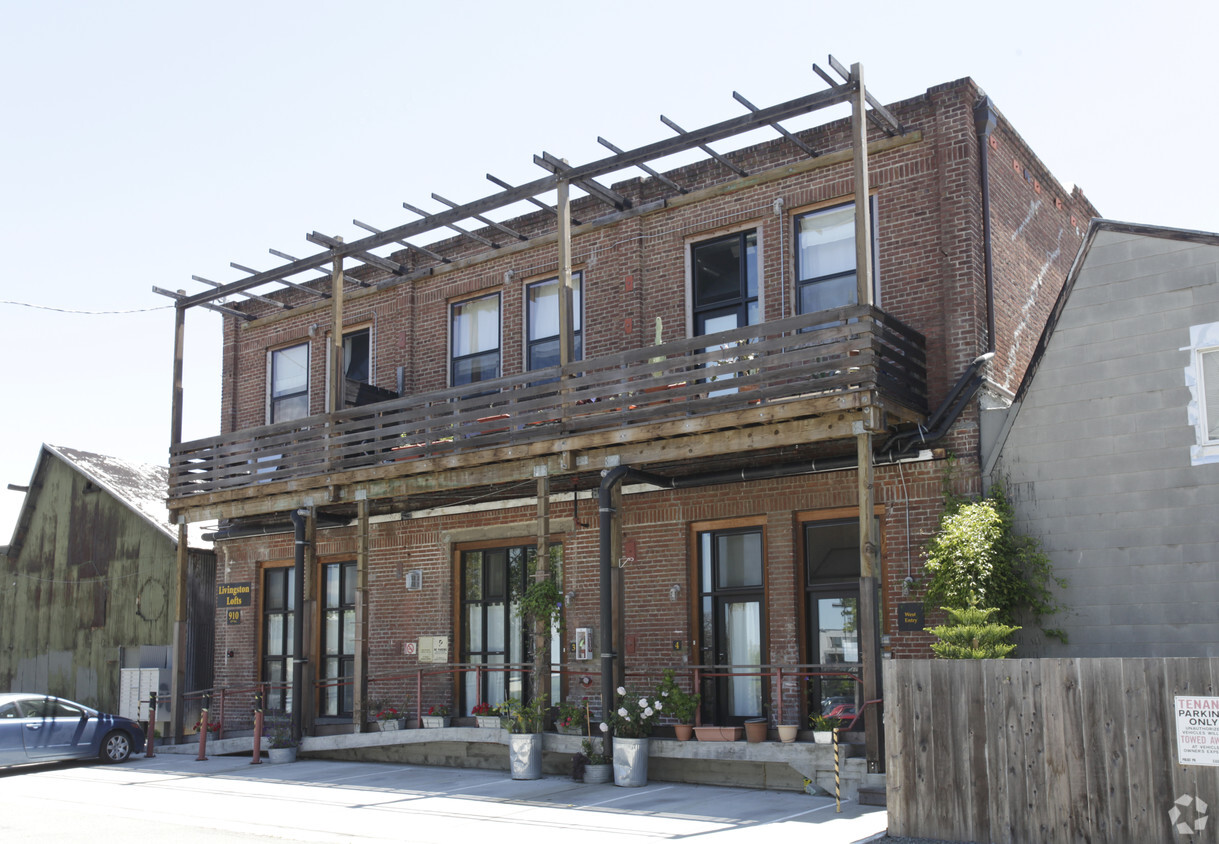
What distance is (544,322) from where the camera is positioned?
60.6 feet

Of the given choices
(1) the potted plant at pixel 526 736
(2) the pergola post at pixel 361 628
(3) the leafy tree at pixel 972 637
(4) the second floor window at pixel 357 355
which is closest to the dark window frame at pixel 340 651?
(2) the pergola post at pixel 361 628

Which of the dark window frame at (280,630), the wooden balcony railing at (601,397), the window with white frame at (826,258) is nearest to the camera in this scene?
the wooden balcony railing at (601,397)

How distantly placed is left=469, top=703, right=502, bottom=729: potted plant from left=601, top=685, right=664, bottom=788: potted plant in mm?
2781

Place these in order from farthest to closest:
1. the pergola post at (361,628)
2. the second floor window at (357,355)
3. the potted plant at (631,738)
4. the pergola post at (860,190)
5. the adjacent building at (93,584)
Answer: the adjacent building at (93,584), the second floor window at (357,355), the pergola post at (361,628), the potted plant at (631,738), the pergola post at (860,190)

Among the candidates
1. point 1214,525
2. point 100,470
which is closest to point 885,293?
point 1214,525

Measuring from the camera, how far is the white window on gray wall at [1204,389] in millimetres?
12375

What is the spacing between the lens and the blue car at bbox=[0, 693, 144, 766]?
17688mm

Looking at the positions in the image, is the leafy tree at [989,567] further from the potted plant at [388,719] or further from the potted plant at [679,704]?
the potted plant at [388,719]

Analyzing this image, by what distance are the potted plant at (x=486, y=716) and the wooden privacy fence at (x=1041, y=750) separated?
7446 millimetres

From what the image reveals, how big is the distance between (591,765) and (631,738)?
760 mm

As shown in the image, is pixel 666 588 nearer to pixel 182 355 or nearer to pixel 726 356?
pixel 726 356

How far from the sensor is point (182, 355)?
2055 cm

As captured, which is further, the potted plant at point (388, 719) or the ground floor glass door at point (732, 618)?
the potted plant at point (388, 719)

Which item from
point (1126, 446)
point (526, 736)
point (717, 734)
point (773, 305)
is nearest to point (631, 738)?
point (717, 734)
